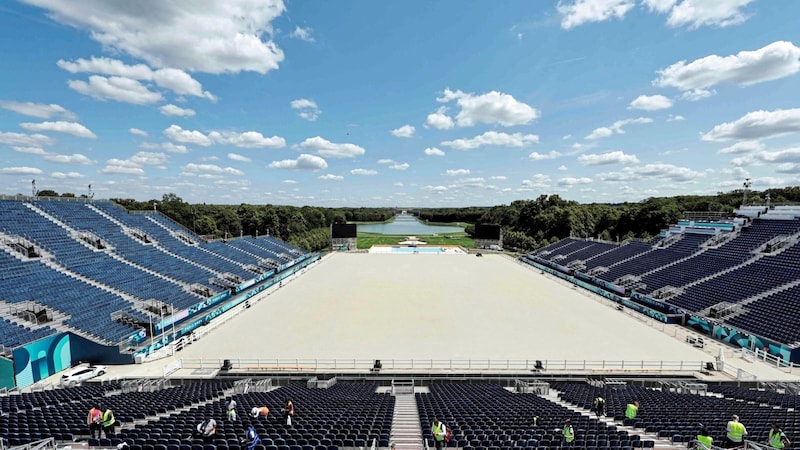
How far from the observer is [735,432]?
8.53 meters

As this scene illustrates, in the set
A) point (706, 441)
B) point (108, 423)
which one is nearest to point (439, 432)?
point (706, 441)

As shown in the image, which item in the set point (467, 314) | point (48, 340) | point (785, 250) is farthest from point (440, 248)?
point (48, 340)

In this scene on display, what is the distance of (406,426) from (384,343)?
11655 millimetres

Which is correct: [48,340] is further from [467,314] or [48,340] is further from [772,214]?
[772,214]

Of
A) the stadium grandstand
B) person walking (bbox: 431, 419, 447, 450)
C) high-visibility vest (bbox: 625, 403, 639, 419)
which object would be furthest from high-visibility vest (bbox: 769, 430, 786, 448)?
person walking (bbox: 431, 419, 447, 450)

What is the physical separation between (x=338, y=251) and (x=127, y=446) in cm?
6454

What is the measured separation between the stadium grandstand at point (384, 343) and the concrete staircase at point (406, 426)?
0.10 meters

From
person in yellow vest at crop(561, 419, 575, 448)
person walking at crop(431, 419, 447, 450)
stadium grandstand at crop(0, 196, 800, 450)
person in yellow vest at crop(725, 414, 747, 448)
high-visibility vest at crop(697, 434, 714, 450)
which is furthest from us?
stadium grandstand at crop(0, 196, 800, 450)

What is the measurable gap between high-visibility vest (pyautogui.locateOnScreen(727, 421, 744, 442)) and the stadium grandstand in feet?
4.16

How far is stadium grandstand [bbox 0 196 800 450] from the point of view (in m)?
10.6

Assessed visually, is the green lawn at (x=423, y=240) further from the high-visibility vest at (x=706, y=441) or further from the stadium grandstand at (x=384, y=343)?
the high-visibility vest at (x=706, y=441)

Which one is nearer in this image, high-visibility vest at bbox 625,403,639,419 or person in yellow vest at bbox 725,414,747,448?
person in yellow vest at bbox 725,414,747,448

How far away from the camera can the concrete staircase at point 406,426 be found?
958cm

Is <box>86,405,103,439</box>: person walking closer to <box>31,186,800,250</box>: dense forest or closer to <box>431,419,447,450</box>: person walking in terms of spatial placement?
<box>431,419,447,450</box>: person walking
